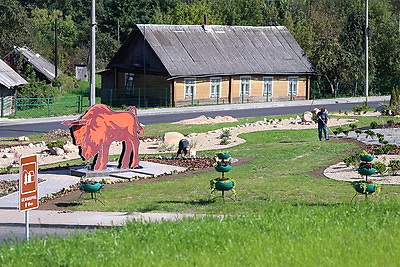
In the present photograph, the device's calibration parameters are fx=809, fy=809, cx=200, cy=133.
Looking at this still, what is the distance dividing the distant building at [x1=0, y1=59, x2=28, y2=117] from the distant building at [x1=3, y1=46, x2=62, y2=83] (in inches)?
424

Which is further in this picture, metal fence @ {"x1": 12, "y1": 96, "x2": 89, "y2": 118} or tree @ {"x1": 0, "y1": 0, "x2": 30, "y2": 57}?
tree @ {"x1": 0, "y1": 0, "x2": 30, "y2": 57}

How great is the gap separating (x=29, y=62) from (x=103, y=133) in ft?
139

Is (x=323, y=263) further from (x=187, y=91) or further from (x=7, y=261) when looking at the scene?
(x=187, y=91)

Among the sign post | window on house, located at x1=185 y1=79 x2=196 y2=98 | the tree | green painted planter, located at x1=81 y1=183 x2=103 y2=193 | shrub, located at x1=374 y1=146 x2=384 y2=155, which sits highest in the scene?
the tree

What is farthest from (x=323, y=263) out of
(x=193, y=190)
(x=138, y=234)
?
(x=193, y=190)

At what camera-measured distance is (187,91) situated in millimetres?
56812

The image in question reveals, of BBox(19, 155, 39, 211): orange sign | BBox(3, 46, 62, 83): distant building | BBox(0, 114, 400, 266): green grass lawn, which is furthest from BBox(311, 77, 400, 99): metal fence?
BBox(19, 155, 39, 211): orange sign

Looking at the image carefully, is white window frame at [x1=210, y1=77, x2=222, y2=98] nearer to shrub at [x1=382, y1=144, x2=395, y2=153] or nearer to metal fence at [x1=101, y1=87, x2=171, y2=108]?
metal fence at [x1=101, y1=87, x2=171, y2=108]

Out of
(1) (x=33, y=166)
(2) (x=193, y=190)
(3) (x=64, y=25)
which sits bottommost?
(2) (x=193, y=190)

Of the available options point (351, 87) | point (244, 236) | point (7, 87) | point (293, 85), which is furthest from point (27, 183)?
point (351, 87)

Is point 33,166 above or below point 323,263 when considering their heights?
above

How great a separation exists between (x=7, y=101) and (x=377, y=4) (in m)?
50.0

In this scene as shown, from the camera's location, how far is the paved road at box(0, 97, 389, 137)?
42.2 m

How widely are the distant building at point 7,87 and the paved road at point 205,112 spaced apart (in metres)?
3.94
